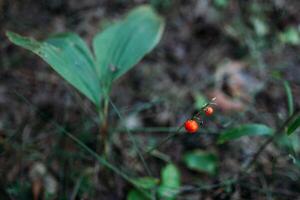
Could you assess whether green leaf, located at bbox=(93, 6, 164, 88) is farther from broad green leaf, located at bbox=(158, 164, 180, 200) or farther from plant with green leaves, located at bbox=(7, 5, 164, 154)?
broad green leaf, located at bbox=(158, 164, 180, 200)

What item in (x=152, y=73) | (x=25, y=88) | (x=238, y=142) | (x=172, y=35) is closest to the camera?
(x=238, y=142)

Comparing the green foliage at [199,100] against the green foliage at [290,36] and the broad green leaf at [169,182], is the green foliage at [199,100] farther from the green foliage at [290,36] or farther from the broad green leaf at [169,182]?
the green foliage at [290,36]

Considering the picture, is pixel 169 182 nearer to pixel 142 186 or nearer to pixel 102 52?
pixel 142 186

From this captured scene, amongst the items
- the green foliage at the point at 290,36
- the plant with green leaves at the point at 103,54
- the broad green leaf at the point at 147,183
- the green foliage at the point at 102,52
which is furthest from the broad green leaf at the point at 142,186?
the green foliage at the point at 290,36

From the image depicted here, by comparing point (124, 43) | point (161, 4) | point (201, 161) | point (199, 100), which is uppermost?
point (161, 4)

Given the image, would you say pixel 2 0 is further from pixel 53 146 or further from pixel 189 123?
pixel 189 123

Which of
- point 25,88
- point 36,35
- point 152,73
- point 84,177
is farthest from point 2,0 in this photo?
point 84,177

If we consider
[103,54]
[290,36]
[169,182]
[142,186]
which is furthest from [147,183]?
[290,36]

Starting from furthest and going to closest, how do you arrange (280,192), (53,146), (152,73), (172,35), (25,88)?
(172,35)
(152,73)
(25,88)
(53,146)
(280,192)
